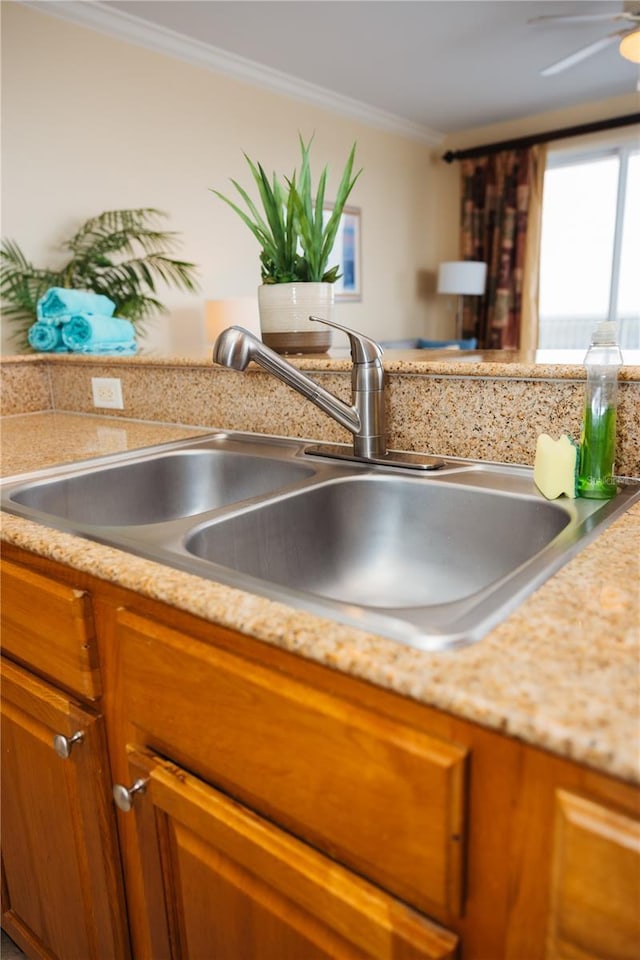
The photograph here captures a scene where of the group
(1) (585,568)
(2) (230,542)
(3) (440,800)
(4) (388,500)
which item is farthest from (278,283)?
(3) (440,800)

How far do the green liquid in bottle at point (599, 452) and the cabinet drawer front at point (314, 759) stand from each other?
469 millimetres

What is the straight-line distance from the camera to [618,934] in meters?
0.38

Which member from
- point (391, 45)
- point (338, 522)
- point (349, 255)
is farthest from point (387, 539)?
point (349, 255)

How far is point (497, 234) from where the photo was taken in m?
5.19

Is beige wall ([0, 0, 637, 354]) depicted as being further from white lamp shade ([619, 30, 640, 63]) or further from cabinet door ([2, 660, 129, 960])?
white lamp shade ([619, 30, 640, 63])

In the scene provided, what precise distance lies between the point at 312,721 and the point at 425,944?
17cm

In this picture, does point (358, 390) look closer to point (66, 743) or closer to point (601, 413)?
point (601, 413)

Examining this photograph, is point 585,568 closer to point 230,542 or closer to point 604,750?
point 604,750

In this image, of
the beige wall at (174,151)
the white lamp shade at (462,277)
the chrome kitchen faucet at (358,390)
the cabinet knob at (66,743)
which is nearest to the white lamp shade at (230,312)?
the beige wall at (174,151)

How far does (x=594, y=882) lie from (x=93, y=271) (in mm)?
3083

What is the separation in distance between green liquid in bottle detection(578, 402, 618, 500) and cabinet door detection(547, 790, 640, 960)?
0.48 m

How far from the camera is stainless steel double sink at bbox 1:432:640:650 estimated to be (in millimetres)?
737

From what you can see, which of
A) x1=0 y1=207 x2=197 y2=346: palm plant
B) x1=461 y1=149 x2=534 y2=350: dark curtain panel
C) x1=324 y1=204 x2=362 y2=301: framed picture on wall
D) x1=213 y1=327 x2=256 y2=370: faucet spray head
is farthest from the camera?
x1=461 y1=149 x2=534 y2=350: dark curtain panel

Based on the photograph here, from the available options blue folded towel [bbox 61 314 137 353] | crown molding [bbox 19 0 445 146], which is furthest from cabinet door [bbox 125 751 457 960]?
crown molding [bbox 19 0 445 146]
